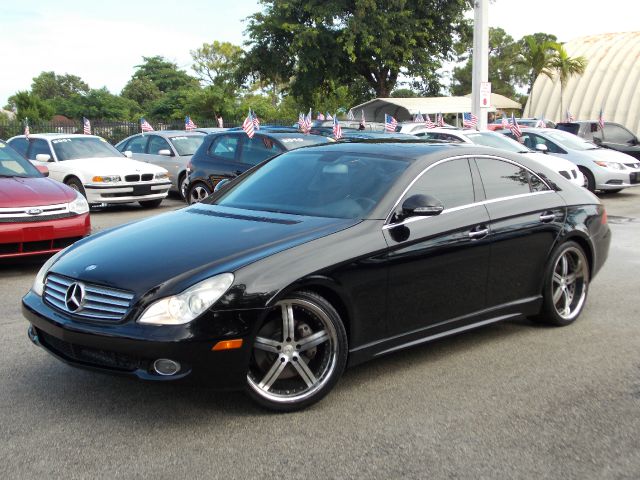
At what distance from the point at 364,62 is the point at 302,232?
39974 millimetres

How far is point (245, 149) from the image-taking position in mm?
13766

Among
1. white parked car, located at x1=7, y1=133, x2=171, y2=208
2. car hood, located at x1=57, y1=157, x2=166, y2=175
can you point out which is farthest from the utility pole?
car hood, located at x1=57, y1=157, x2=166, y2=175

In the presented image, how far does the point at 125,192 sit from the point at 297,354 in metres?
11.5

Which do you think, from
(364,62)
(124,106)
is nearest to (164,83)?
(124,106)

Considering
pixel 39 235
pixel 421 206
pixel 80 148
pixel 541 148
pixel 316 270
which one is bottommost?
pixel 541 148

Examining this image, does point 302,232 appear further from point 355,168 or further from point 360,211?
point 355,168

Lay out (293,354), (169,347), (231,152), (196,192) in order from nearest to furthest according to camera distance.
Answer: (169,347) → (293,354) → (231,152) → (196,192)

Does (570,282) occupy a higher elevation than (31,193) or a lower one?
lower

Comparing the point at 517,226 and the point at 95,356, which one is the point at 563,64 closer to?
the point at 517,226

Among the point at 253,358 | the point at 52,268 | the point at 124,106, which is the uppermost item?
the point at 52,268

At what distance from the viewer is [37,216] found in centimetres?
839

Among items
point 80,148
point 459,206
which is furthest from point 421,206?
point 80,148

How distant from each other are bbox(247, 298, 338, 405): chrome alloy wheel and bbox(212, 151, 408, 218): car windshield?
81cm

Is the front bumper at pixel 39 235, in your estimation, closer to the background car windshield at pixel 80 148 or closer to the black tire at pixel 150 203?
the background car windshield at pixel 80 148
